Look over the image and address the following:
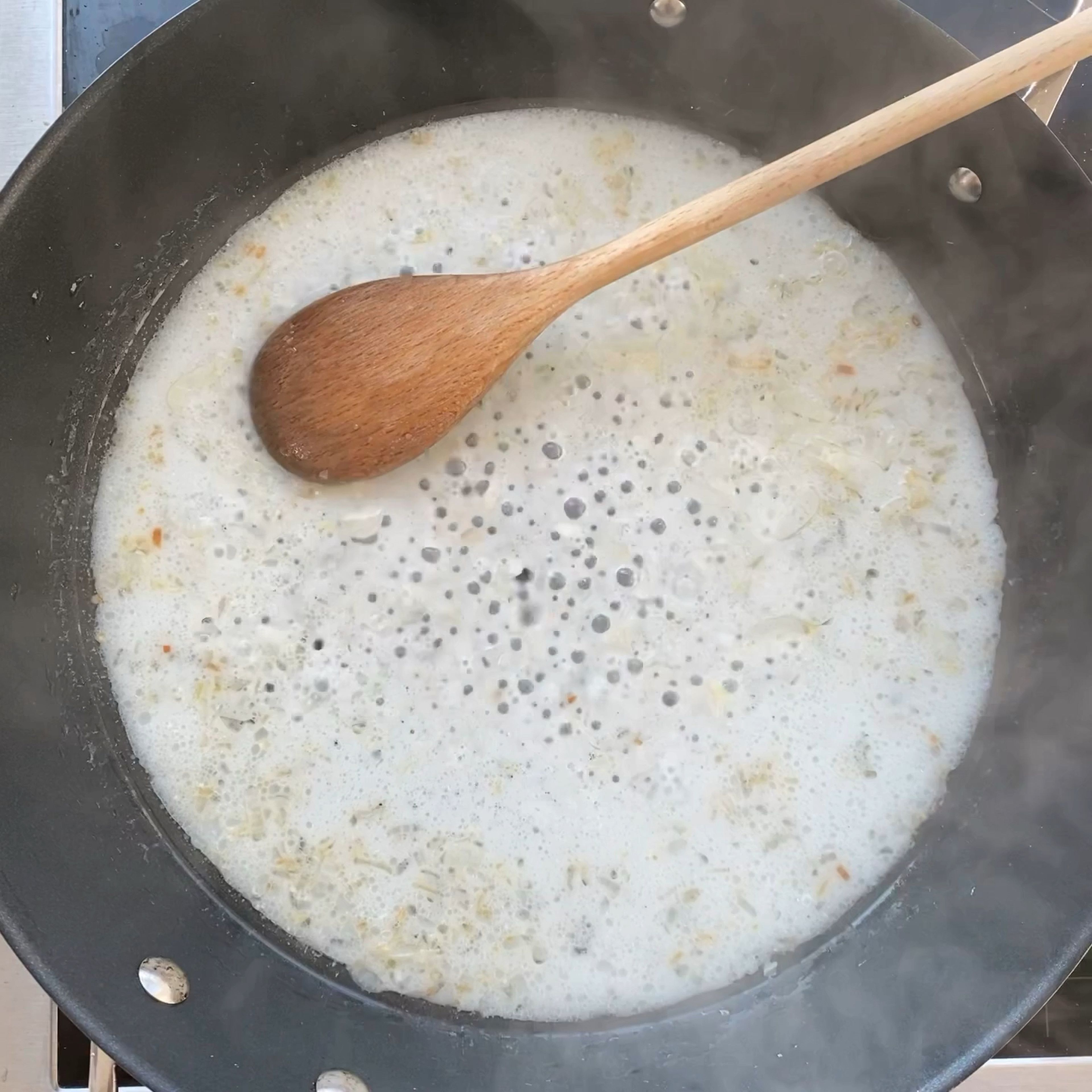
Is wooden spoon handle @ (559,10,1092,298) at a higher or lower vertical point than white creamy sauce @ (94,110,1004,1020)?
higher

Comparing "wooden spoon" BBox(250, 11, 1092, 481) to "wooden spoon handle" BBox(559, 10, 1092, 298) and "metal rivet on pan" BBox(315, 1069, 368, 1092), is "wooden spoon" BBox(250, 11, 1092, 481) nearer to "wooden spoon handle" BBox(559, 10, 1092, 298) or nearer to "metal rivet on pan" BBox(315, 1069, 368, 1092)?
"wooden spoon handle" BBox(559, 10, 1092, 298)

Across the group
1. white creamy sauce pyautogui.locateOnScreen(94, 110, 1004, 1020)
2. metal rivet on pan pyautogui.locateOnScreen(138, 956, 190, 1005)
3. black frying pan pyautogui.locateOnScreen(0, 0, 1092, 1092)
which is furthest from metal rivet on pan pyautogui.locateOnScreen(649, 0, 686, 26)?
metal rivet on pan pyautogui.locateOnScreen(138, 956, 190, 1005)

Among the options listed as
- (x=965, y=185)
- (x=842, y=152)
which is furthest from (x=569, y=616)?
(x=965, y=185)

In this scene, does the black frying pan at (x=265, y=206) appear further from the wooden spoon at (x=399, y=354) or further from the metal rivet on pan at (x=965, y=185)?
the wooden spoon at (x=399, y=354)

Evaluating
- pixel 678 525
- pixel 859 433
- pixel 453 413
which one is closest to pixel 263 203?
pixel 453 413

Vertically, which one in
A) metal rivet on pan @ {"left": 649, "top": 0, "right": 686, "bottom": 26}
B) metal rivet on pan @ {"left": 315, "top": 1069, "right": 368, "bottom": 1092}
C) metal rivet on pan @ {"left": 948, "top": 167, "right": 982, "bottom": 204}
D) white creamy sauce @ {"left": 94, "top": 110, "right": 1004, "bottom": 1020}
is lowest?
metal rivet on pan @ {"left": 315, "top": 1069, "right": 368, "bottom": 1092}

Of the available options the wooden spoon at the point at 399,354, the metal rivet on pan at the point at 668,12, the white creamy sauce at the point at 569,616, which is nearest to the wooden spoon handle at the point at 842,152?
the wooden spoon at the point at 399,354

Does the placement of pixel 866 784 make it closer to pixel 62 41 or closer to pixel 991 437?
pixel 991 437
